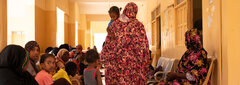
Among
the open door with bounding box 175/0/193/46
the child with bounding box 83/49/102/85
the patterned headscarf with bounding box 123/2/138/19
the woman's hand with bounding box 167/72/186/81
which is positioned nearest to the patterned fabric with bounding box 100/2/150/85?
the patterned headscarf with bounding box 123/2/138/19

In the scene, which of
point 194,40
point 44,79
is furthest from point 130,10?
point 44,79

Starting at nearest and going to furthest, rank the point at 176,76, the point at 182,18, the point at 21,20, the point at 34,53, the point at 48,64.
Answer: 1. the point at 48,64
2. the point at 176,76
3. the point at 34,53
4. the point at 182,18
5. the point at 21,20

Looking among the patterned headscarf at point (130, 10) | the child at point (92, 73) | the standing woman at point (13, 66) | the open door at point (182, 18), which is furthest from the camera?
the open door at point (182, 18)

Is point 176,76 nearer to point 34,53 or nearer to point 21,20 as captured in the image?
point 34,53

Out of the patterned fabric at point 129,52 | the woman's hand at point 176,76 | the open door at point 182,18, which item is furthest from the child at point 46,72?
the open door at point 182,18

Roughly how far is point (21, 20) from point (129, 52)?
16.3 ft

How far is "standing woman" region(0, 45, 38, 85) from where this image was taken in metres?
1.96

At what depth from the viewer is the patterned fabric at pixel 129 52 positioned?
3203 mm

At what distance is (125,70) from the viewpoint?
3244 mm

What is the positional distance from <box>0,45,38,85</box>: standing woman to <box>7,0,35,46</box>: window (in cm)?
491

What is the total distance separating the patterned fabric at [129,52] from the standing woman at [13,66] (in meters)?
1.32

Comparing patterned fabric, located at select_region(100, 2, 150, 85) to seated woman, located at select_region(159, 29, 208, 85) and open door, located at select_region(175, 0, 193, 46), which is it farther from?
open door, located at select_region(175, 0, 193, 46)

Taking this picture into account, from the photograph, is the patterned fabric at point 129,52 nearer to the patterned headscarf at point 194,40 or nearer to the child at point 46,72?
the patterned headscarf at point 194,40

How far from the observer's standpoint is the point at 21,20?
721cm
